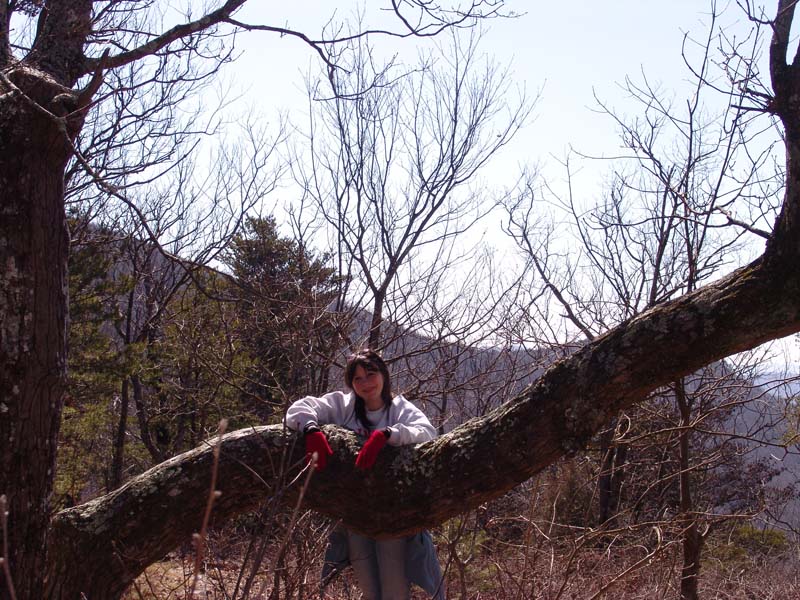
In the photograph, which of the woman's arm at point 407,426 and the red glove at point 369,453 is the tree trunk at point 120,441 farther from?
the red glove at point 369,453

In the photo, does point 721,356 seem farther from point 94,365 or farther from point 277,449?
point 94,365

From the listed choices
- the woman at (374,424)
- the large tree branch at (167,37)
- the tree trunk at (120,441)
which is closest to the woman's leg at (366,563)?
the woman at (374,424)

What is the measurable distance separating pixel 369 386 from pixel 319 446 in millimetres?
609

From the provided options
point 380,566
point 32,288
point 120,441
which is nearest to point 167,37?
point 32,288

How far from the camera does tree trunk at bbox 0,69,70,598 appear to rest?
272cm

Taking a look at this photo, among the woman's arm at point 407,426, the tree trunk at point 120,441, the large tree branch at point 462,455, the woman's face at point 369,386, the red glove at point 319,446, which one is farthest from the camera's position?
the tree trunk at point 120,441

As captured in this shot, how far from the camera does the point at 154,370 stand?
12.4m

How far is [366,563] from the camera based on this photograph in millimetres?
3557

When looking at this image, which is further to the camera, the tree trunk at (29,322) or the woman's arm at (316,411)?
the woman's arm at (316,411)

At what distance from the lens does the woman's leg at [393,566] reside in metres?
3.49

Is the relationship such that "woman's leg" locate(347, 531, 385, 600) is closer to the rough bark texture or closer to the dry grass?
the dry grass

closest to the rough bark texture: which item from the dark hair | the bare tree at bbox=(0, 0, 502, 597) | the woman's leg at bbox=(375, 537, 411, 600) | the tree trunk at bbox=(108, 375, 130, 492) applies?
the bare tree at bbox=(0, 0, 502, 597)

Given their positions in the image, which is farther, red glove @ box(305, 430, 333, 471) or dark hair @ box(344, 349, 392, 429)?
dark hair @ box(344, 349, 392, 429)

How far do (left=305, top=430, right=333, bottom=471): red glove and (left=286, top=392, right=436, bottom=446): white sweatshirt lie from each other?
8 centimetres
